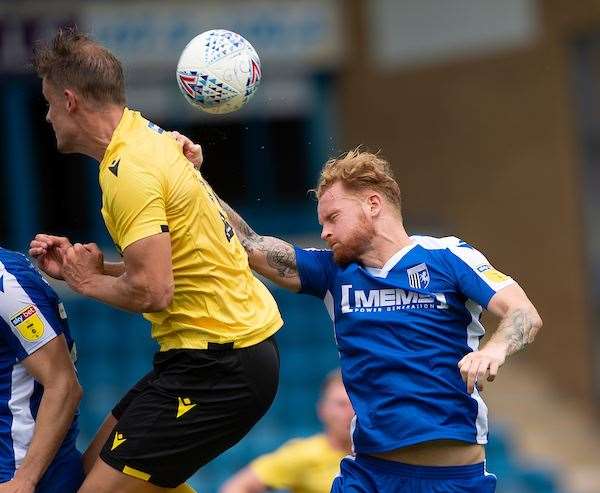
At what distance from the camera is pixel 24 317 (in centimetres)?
426

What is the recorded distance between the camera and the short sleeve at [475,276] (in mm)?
4328

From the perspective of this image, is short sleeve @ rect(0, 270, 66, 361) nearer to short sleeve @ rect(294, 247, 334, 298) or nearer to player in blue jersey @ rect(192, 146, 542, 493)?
player in blue jersey @ rect(192, 146, 542, 493)

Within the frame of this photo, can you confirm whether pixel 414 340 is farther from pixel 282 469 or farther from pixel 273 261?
pixel 282 469

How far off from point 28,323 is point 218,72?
1.03 m

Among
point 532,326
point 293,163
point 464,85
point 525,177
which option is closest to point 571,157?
point 525,177

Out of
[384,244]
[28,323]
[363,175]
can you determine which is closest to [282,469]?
[384,244]

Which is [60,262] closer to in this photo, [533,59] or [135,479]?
[135,479]

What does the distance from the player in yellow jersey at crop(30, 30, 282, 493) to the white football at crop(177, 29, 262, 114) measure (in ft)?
0.64

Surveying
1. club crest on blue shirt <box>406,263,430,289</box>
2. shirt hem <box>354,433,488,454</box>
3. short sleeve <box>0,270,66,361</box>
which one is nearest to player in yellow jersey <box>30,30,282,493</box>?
short sleeve <box>0,270,66,361</box>

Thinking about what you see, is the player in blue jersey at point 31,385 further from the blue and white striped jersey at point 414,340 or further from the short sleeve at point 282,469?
the short sleeve at point 282,469

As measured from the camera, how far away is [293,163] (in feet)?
44.8

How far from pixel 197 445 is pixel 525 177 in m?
8.96

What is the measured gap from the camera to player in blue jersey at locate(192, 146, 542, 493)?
4.36 metres

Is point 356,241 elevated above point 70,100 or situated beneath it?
situated beneath
